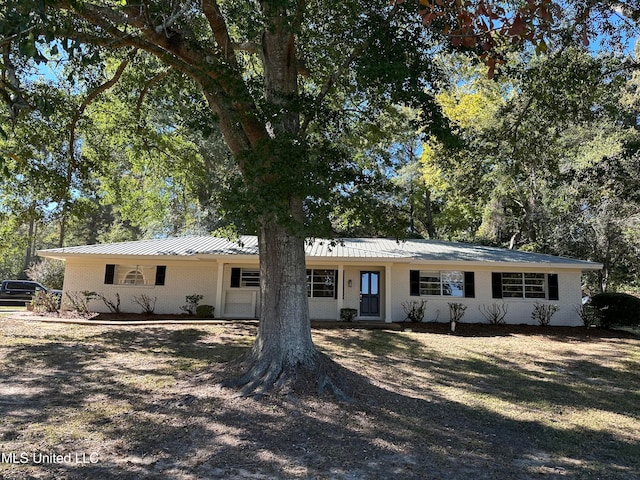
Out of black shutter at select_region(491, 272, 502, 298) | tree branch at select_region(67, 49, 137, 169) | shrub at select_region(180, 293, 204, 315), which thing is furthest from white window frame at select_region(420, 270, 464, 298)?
tree branch at select_region(67, 49, 137, 169)

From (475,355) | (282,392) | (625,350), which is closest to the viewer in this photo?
(282,392)

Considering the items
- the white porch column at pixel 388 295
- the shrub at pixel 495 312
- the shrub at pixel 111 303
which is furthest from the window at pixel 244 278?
the shrub at pixel 495 312

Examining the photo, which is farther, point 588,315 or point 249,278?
point 249,278

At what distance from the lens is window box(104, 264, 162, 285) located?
17.4 m

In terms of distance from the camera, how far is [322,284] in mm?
17031

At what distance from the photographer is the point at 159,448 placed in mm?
4621

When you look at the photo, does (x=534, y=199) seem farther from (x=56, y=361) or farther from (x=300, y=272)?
(x=56, y=361)

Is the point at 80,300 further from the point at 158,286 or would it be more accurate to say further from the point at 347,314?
the point at 347,314

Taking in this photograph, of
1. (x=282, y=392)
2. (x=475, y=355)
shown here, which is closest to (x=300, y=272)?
(x=282, y=392)

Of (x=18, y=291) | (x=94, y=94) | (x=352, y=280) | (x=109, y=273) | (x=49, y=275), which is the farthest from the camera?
(x=49, y=275)

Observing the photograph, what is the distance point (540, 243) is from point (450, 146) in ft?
65.0

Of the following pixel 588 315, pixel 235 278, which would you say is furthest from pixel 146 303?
pixel 588 315

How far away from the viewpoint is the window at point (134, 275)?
57.0 feet

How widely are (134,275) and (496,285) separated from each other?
14.2 meters
